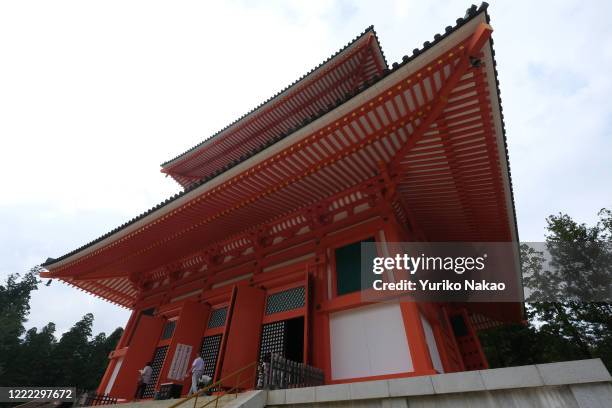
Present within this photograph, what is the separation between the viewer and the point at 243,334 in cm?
732

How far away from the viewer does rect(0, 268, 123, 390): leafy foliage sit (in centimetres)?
3450

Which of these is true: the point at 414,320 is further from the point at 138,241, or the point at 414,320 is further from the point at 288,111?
the point at 288,111

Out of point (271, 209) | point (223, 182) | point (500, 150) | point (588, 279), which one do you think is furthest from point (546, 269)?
point (223, 182)

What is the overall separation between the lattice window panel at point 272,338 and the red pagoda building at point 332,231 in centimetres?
4

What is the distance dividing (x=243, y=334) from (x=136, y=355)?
4210 mm

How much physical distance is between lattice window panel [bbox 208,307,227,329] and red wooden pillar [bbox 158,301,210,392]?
145mm

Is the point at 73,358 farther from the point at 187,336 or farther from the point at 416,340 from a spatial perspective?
the point at 416,340

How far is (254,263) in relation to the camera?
909 cm

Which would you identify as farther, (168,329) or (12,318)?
(12,318)

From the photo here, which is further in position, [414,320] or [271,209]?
[271,209]

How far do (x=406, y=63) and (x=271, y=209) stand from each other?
477 centimetres

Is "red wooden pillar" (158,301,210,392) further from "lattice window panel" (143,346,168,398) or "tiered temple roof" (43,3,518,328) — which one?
"tiered temple roof" (43,3,518,328)

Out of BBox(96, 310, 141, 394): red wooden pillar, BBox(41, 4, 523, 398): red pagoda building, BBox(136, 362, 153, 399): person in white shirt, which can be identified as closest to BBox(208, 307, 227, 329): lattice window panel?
BBox(41, 4, 523, 398): red pagoda building

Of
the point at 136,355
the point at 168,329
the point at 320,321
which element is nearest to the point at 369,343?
the point at 320,321
